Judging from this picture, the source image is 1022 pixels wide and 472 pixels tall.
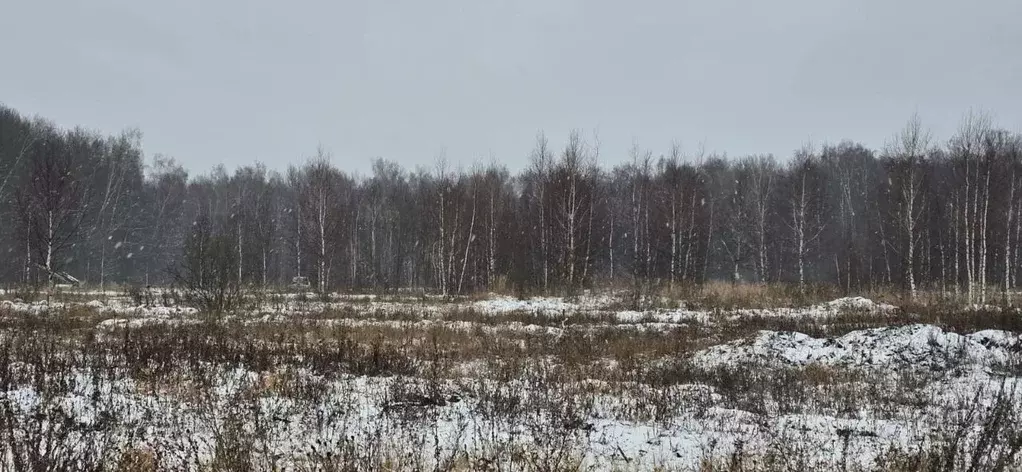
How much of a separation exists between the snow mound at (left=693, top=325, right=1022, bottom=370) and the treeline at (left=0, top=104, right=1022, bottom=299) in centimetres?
1311

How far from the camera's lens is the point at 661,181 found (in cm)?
4162

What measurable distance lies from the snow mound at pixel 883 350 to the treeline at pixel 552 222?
13112mm

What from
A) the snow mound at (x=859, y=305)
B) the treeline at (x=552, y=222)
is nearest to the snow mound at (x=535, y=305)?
the treeline at (x=552, y=222)

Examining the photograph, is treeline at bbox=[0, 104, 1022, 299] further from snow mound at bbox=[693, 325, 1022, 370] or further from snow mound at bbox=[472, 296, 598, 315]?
snow mound at bbox=[693, 325, 1022, 370]

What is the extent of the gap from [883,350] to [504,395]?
779cm

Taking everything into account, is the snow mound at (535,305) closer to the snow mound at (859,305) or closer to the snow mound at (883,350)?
the snow mound at (883,350)

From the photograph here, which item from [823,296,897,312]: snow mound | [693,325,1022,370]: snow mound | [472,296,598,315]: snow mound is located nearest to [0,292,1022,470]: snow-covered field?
[693,325,1022,370]: snow mound

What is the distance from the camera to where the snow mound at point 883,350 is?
10016 millimetres

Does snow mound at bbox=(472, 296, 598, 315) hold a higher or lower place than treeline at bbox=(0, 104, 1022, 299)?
lower

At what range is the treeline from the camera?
89.6ft

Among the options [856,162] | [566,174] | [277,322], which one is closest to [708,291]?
[566,174]

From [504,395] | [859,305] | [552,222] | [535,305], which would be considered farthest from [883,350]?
[552,222]

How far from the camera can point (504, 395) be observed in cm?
714

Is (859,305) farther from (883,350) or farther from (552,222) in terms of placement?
(552,222)
